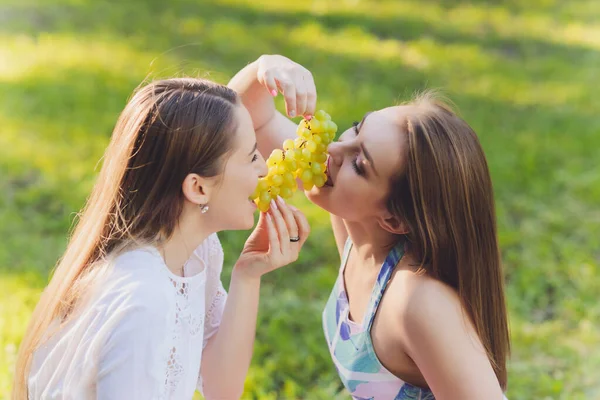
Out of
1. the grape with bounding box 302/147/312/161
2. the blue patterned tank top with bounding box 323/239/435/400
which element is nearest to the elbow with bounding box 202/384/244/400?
the blue patterned tank top with bounding box 323/239/435/400

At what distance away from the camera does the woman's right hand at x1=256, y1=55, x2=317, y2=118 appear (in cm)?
271

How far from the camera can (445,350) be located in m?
2.44

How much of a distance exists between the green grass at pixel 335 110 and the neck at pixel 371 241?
0.72m

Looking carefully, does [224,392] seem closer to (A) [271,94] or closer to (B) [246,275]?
(B) [246,275]

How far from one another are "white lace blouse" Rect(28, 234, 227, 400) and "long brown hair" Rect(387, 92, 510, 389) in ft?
2.58

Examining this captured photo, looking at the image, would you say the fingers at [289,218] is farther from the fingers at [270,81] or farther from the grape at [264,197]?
the fingers at [270,81]

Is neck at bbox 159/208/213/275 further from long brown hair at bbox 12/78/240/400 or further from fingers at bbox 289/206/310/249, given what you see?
fingers at bbox 289/206/310/249

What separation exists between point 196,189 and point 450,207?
32.5 inches

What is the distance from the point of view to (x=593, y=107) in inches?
295

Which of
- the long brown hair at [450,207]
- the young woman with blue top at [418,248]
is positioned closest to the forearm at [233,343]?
the young woman with blue top at [418,248]

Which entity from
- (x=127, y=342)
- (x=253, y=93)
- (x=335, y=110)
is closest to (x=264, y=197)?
(x=253, y=93)

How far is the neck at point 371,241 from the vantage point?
2.82m

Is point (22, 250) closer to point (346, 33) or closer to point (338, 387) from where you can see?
point (338, 387)

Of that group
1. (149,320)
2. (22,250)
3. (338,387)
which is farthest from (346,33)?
(149,320)
